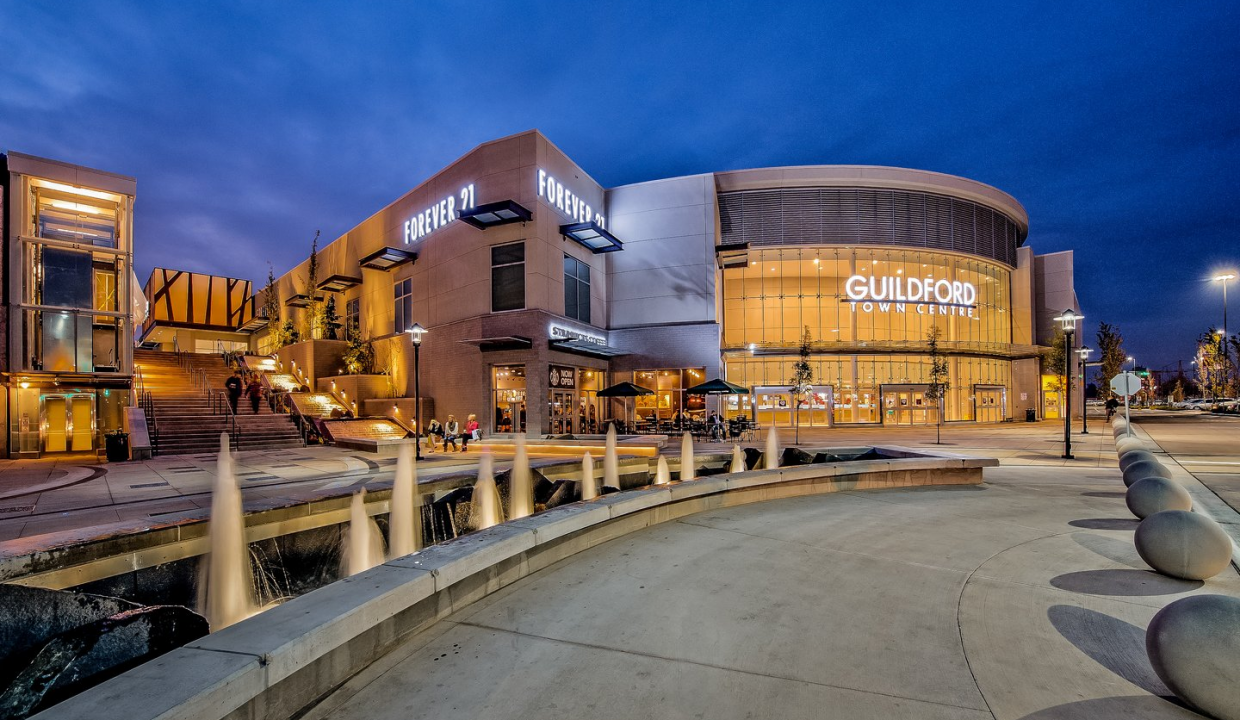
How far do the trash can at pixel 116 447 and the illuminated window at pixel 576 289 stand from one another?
1822 centimetres

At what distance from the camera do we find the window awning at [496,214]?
24.7m

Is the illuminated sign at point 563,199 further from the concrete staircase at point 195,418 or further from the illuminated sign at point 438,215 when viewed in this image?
the concrete staircase at point 195,418

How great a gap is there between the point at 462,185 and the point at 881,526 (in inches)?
1054

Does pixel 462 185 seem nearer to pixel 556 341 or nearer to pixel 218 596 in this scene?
pixel 556 341

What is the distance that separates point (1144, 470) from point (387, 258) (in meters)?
32.4

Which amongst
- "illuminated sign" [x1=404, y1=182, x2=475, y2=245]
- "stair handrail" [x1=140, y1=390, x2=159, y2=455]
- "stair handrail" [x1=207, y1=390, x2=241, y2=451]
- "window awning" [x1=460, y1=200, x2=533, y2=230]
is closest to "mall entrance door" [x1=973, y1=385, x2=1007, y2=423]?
"window awning" [x1=460, y1=200, x2=533, y2=230]

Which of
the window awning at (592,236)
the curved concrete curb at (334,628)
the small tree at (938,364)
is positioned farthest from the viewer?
the small tree at (938,364)

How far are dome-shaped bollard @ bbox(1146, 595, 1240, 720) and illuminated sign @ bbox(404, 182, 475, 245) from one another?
94.6 feet

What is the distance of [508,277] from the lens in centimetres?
2755

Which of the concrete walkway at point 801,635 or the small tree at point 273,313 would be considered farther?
the small tree at point 273,313

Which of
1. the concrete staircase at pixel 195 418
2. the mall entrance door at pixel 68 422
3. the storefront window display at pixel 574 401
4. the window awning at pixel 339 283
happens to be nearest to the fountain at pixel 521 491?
the storefront window display at pixel 574 401

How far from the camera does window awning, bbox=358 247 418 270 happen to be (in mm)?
31188

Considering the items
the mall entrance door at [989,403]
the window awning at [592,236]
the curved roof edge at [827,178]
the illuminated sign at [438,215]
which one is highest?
the curved roof edge at [827,178]

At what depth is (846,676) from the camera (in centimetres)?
364
